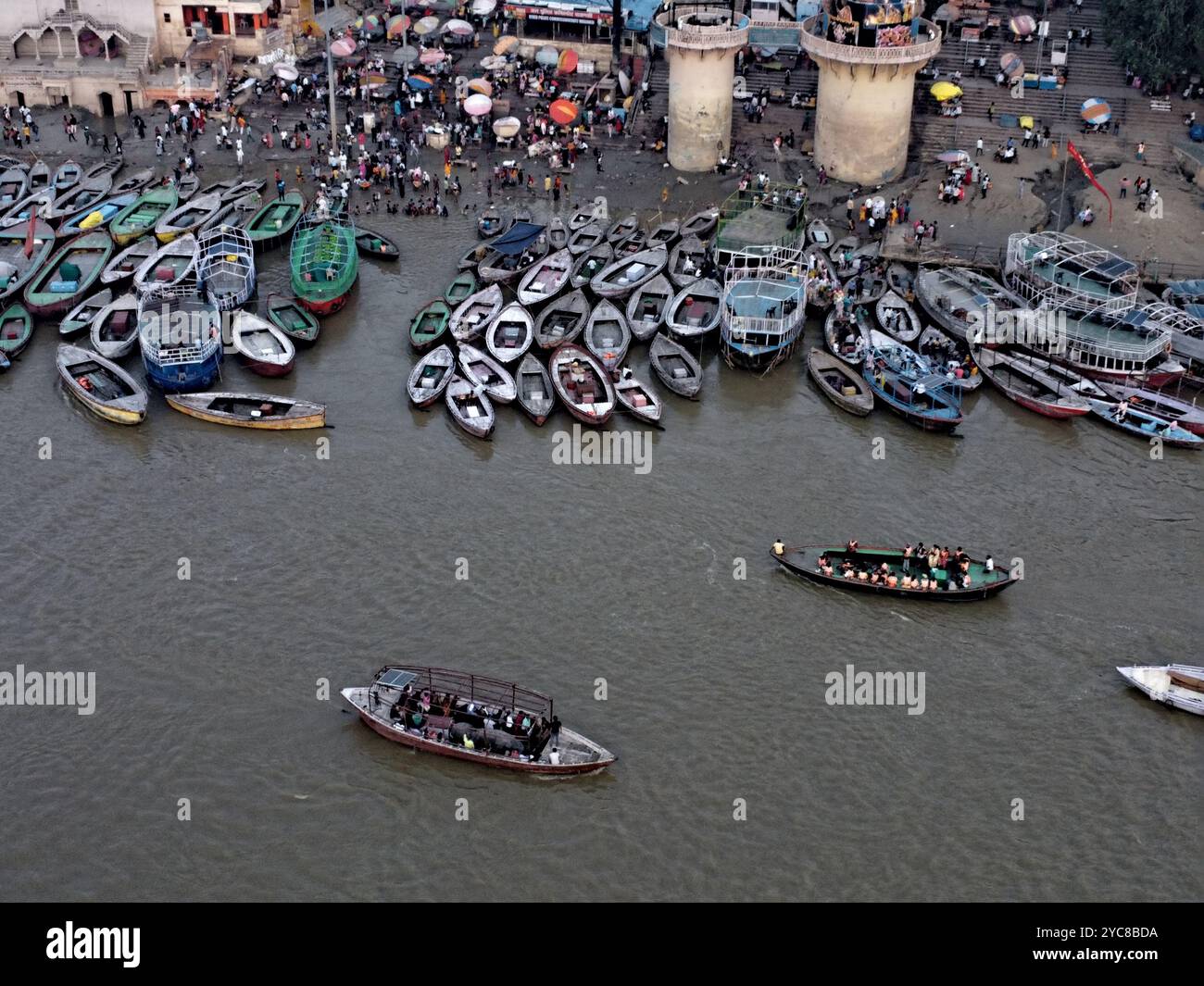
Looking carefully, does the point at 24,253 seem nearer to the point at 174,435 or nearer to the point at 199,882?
the point at 174,435

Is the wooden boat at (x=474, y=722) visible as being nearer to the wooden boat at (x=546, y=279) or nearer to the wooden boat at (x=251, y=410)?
the wooden boat at (x=251, y=410)

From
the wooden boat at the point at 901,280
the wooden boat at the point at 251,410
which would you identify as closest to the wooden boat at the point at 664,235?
the wooden boat at the point at 901,280

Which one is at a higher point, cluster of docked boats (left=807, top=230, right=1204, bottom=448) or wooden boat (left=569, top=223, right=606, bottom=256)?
wooden boat (left=569, top=223, right=606, bottom=256)

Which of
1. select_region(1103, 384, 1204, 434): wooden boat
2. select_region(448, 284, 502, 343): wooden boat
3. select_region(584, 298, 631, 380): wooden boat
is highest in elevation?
select_region(448, 284, 502, 343): wooden boat

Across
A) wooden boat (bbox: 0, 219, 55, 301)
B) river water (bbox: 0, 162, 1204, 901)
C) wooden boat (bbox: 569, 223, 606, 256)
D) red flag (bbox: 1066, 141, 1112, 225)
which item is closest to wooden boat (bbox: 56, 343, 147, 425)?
river water (bbox: 0, 162, 1204, 901)

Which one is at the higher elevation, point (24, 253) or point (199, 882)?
point (24, 253)

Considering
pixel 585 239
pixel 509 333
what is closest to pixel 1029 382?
pixel 509 333

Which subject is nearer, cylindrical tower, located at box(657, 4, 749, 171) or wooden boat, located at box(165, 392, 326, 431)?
wooden boat, located at box(165, 392, 326, 431)

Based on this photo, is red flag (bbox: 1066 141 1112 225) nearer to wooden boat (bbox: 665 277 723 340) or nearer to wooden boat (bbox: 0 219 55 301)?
wooden boat (bbox: 665 277 723 340)

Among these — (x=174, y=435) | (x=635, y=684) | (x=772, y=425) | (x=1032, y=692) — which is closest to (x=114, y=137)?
(x=174, y=435)
